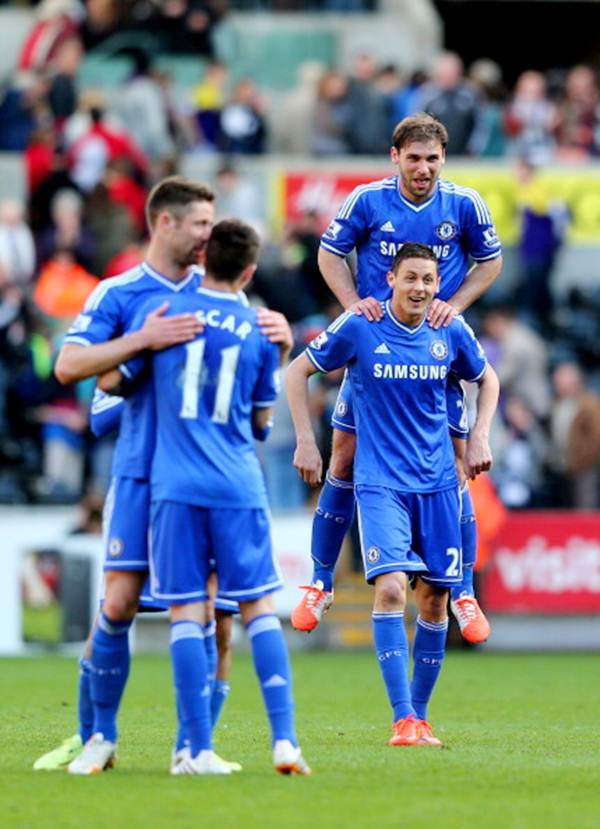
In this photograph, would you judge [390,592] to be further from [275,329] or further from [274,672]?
[275,329]

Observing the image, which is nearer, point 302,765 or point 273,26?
point 302,765

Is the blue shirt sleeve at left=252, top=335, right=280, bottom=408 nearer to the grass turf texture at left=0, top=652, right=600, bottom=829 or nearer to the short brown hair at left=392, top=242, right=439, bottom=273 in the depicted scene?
the grass turf texture at left=0, top=652, right=600, bottom=829

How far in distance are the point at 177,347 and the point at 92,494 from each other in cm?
1095

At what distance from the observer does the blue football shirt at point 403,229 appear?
10.6m

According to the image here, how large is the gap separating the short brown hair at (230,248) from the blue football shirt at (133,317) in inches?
7.9

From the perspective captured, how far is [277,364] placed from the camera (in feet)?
27.5

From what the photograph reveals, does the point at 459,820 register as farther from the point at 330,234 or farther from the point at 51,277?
the point at 51,277

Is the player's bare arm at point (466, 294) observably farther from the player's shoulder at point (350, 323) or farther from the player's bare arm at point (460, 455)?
the player's bare arm at point (460, 455)

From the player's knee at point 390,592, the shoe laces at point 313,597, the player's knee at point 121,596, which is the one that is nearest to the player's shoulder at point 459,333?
the player's knee at point 390,592

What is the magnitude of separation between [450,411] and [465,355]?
0.41 metres

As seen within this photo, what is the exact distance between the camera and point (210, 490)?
823 cm

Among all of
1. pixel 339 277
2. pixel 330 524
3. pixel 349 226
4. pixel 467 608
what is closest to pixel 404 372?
pixel 339 277

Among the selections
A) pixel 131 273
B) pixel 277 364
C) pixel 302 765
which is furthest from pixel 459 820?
pixel 131 273

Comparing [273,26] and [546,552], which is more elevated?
[273,26]
